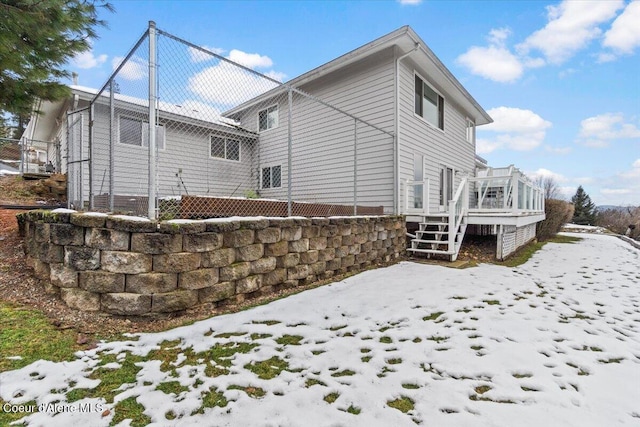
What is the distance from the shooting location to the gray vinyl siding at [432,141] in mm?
7363

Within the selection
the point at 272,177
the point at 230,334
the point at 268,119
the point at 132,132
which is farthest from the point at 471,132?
the point at 230,334

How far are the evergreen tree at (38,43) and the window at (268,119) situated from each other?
4.85 meters

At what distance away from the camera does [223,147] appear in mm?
8508

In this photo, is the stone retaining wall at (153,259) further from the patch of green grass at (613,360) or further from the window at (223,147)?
the window at (223,147)

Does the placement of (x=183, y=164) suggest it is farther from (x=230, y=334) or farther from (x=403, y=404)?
(x=403, y=404)

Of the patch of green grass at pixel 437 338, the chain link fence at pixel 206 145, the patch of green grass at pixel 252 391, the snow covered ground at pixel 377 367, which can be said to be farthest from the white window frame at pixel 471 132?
the patch of green grass at pixel 252 391

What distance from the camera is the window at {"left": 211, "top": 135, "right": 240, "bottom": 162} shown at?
792 cm

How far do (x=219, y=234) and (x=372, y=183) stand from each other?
4.94 metres

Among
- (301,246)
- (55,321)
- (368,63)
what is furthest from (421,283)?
(368,63)

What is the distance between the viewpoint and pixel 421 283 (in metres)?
4.68

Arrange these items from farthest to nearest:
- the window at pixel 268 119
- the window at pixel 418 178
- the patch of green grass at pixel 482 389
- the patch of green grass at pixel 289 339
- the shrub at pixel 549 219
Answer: the shrub at pixel 549 219 → the window at pixel 268 119 → the window at pixel 418 178 → the patch of green grass at pixel 289 339 → the patch of green grass at pixel 482 389

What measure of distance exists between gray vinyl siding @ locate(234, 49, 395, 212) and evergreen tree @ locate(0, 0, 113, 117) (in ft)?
14.9

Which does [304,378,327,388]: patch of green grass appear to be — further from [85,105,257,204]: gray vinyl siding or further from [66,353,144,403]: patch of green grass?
[85,105,257,204]: gray vinyl siding

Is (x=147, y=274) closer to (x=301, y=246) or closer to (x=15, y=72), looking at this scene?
(x=301, y=246)
